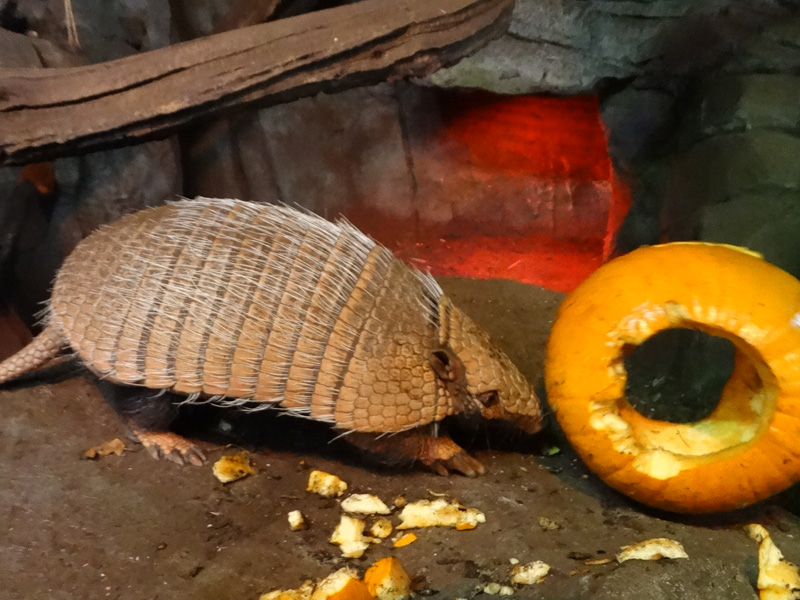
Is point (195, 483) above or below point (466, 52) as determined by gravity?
below

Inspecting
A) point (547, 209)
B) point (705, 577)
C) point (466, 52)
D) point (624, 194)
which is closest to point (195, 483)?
point (705, 577)

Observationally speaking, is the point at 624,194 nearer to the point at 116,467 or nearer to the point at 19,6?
the point at 116,467

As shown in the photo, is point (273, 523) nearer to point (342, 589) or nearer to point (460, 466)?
point (342, 589)

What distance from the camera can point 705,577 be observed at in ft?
6.53

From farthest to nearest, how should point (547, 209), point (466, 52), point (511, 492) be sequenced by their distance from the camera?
point (547, 209) < point (466, 52) < point (511, 492)

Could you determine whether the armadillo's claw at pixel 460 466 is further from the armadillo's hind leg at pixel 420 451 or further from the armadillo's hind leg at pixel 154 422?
the armadillo's hind leg at pixel 154 422

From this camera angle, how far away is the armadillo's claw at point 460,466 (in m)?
2.89

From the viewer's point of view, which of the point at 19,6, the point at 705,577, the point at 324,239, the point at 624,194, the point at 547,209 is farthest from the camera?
the point at 547,209

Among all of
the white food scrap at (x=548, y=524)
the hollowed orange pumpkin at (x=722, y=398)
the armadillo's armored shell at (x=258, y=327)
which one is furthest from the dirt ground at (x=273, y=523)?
the armadillo's armored shell at (x=258, y=327)

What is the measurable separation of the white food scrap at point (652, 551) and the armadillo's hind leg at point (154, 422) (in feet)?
6.43

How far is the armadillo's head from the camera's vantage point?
114 inches

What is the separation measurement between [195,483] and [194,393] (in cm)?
42

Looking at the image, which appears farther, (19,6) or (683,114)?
(683,114)

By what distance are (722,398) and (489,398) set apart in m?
1.02
